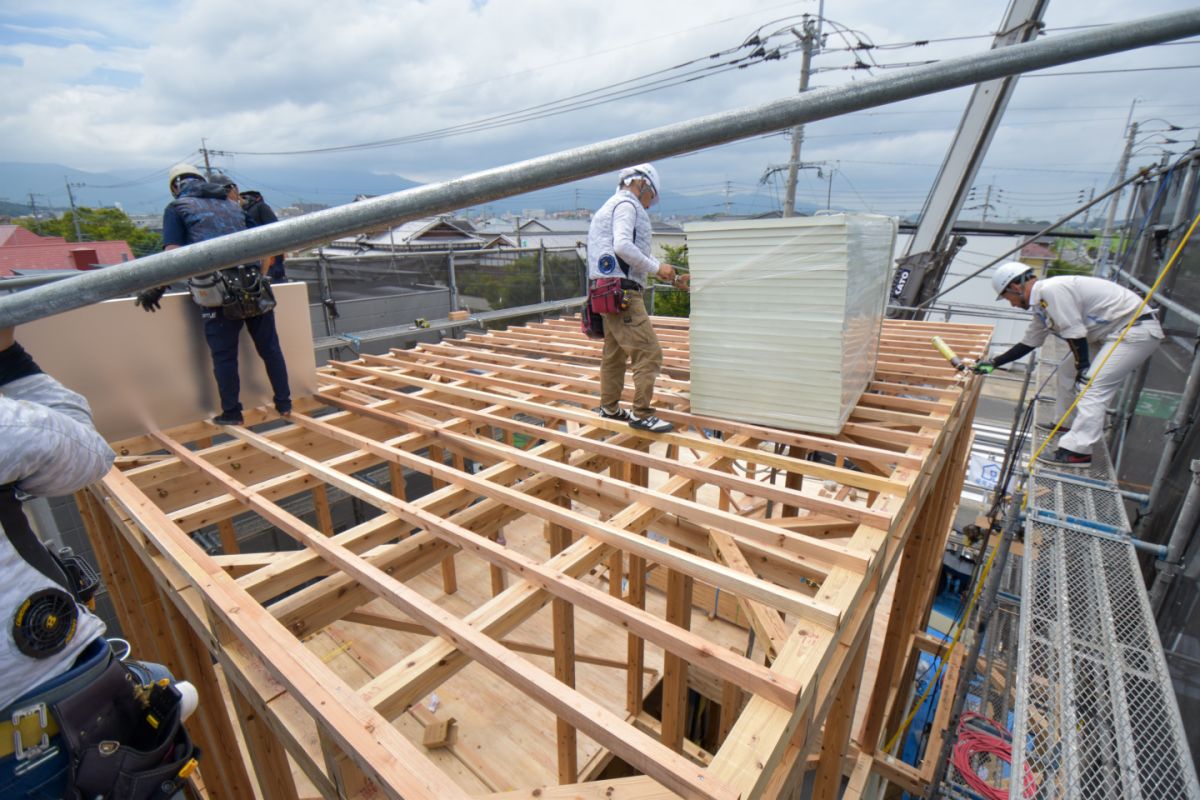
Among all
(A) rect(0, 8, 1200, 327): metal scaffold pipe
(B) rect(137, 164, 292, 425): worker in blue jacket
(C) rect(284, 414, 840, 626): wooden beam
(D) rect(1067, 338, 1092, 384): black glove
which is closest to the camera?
(A) rect(0, 8, 1200, 327): metal scaffold pipe

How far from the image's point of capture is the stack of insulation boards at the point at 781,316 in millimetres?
3218

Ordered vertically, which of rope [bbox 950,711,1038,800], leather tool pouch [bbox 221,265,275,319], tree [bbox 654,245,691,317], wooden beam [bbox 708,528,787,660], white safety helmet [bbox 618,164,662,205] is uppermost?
white safety helmet [bbox 618,164,662,205]

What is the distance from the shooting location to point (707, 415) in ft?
12.9

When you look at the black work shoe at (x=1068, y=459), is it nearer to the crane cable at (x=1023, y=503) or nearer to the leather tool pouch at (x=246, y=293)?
the crane cable at (x=1023, y=503)

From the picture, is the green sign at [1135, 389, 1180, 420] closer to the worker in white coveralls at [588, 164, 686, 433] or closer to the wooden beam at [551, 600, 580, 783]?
the worker in white coveralls at [588, 164, 686, 433]

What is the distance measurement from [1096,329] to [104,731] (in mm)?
6418

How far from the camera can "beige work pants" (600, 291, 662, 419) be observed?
363 centimetres

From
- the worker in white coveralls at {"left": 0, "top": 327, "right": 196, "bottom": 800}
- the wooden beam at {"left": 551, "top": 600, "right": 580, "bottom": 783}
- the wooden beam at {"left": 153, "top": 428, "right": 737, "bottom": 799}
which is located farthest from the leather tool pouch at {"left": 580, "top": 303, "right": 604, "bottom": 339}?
the worker in white coveralls at {"left": 0, "top": 327, "right": 196, "bottom": 800}

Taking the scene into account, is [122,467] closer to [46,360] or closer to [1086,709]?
[46,360]

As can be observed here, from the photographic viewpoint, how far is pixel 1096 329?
452cm

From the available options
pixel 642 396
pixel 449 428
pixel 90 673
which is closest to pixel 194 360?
pixel 449 428

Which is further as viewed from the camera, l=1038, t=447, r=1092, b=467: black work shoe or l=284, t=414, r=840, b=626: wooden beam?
l=1038, t=447, r=1092, b=467: black work shoe

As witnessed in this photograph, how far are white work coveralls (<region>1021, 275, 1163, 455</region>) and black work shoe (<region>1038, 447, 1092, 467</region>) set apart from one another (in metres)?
0.04

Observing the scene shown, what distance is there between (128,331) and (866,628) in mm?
4489
